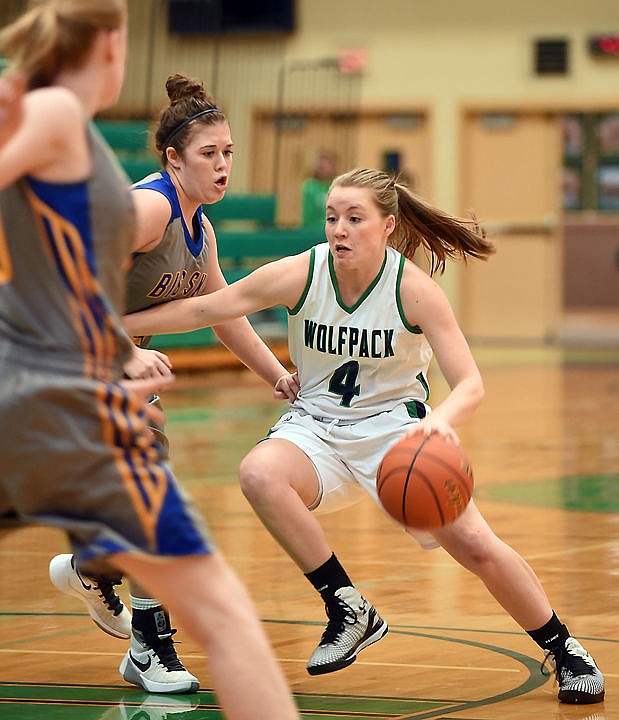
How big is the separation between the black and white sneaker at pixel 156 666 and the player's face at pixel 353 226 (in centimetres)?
105

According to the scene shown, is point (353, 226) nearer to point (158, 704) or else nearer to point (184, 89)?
point (184, 89)

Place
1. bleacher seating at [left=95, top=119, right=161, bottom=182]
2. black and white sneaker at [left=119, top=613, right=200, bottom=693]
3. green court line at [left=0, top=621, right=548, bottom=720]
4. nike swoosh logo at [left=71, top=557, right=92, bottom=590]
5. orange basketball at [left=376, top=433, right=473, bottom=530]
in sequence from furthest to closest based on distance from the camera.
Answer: bleacher seating at [left=95, top=119, right=161, bottom=182] < nike swoosh logo at [left=71, top=557, right=92, bottom=590] < black and white sneaker at [left=119, top=613, right=200, bottom=693] < green court line at [left=0, top=621, right=548, bottom=720] < orange basketball at [left=376, top=433, right=473, bottom=530]

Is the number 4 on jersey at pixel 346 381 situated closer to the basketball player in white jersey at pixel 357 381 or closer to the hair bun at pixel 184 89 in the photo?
the basketball player in white jersey at pixel 357 381

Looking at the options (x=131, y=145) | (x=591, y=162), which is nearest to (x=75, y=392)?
(x=131, y=145)

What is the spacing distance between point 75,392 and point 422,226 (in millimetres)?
1716

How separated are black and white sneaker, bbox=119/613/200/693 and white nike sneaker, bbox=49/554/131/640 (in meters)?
0.23

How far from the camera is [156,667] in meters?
3.57

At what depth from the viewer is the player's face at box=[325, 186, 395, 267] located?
3.62 meters

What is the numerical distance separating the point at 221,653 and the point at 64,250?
2.29 ft

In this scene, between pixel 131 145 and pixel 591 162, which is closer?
pixel 131 145

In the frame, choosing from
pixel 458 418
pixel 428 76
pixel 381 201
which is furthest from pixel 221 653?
pixel 428 76

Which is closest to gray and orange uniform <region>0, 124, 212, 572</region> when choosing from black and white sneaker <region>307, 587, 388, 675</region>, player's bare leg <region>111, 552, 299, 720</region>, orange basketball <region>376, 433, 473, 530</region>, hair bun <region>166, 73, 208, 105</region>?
player's bare leg <region>111, 552, 299, 720</region>

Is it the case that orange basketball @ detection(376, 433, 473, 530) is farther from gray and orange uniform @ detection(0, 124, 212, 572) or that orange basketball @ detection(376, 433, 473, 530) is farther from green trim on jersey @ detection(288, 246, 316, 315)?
gray and orange uniform @ detection(0, 124, 212, 572)

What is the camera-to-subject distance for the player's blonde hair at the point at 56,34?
233cm
